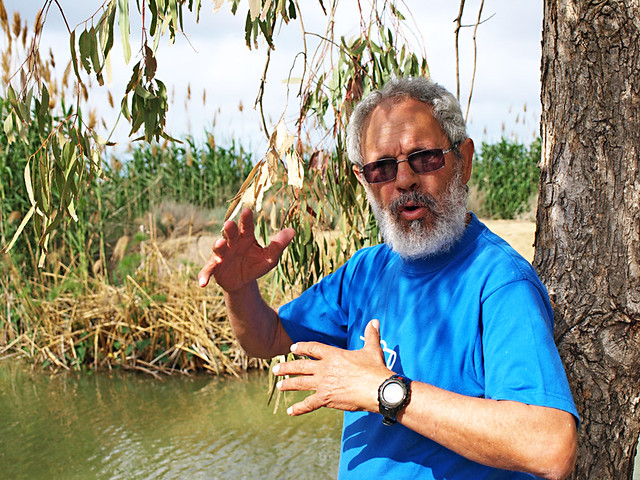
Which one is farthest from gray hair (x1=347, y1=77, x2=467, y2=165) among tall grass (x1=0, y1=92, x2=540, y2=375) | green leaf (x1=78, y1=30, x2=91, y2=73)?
tall grass (x1=0, y1=92, x2=540, y2=375)

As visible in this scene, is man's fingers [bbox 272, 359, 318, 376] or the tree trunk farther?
→ the tree trunk

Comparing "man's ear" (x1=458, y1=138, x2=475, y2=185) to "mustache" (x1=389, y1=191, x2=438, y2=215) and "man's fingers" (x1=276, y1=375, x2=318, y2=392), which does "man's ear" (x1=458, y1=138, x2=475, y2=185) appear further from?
"man's fingers" (x1=276, y1=375, x2=318, y2=392)

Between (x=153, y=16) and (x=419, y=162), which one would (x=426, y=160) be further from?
(x=153, y=16)

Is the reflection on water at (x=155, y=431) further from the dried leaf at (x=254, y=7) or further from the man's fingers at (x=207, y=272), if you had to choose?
the dried leaf at (x=254, y=7)

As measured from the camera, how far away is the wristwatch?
4.31 ft

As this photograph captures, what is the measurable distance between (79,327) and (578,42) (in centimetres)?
496

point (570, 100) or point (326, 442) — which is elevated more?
point (570, 100)

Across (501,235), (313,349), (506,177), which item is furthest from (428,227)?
(506,177)

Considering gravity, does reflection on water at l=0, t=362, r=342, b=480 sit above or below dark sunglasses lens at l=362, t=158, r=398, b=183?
below

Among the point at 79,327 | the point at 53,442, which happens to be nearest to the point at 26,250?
the point at 79,327

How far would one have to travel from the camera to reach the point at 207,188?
10.2 m

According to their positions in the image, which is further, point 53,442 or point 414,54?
point 53,442

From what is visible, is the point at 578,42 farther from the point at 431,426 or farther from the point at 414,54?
the point at 431,426

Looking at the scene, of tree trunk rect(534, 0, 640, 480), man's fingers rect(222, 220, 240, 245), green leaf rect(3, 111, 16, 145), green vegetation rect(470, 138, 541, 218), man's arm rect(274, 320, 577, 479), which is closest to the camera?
man's arm rect(274, 320, 577, 479)
